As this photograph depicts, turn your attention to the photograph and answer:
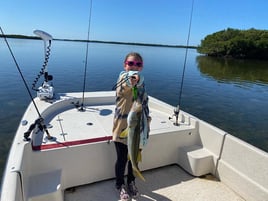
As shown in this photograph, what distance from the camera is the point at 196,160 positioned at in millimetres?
2289

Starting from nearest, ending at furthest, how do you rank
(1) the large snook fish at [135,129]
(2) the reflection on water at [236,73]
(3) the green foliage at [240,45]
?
(1) the large snook fish at [135,129]
(2) the reflection on water at [236,73]
(3) the green foliage at [240,45]

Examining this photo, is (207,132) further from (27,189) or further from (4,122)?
(4,122)

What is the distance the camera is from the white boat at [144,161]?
179cm

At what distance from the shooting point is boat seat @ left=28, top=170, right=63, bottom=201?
1.60 meters

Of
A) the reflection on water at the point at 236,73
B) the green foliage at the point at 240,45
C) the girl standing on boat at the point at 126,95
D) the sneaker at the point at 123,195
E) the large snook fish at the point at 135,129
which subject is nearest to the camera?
the large snook fish at the point at 135,129

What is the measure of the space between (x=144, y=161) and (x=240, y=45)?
43.0 metres

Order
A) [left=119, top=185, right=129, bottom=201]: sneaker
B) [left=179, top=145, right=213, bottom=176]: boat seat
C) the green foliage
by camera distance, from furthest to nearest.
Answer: the green foliage → [left=179, top=145, right=213, bottom=176]: boat seat → [left=119, top=185, right=129, bottom=201]: sneaker

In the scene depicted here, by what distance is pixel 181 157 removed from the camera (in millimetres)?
2467

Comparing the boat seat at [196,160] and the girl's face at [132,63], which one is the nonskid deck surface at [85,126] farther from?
the girl's face at [132,63]

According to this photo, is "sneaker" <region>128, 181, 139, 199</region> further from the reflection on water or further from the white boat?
the reflection on water

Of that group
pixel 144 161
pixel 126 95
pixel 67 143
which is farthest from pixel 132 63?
pixel 144 161

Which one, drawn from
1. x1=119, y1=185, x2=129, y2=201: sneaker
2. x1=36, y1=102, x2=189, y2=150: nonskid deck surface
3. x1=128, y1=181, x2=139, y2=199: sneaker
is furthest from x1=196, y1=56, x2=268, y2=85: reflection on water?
x1=119, y1=185, x2=129, y2=201: sneaker

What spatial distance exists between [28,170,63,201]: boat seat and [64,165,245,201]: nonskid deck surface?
287mm

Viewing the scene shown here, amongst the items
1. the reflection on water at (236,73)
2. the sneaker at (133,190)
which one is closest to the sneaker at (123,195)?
the sneaker at (133,190)
